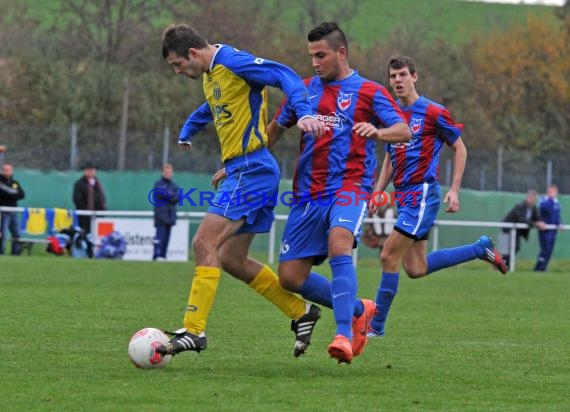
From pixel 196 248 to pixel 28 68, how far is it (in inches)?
1351

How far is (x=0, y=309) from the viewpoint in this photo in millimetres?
11086

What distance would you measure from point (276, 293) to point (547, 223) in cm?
1761

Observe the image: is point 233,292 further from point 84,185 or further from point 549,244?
point 549,244

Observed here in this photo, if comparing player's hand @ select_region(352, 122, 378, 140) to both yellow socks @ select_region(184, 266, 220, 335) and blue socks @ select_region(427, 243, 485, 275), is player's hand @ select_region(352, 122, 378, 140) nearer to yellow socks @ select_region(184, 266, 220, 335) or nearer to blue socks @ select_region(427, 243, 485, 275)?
yellow socks @ select_region(184, 266, 220, 335)

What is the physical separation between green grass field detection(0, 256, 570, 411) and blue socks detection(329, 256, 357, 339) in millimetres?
339

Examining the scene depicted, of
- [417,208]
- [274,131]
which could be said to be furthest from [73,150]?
[274,131]

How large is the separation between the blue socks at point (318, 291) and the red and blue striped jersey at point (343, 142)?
0.57 meters

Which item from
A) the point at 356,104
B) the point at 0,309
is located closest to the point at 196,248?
the point at 356,104

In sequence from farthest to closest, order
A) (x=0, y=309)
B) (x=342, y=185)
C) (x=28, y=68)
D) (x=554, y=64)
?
(x=554, y=64) → (x=28, y=68) → (x=0, y=309) → (x=342, y=185)

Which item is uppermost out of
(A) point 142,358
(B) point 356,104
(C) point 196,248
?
(B) point 356,104

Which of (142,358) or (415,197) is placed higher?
(415,197)

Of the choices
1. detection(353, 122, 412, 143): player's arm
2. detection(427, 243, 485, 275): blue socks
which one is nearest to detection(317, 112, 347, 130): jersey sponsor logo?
detection(353, 122, 412, 143): player's arm

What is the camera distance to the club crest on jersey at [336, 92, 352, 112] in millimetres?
7699

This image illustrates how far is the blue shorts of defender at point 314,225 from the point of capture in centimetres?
763
